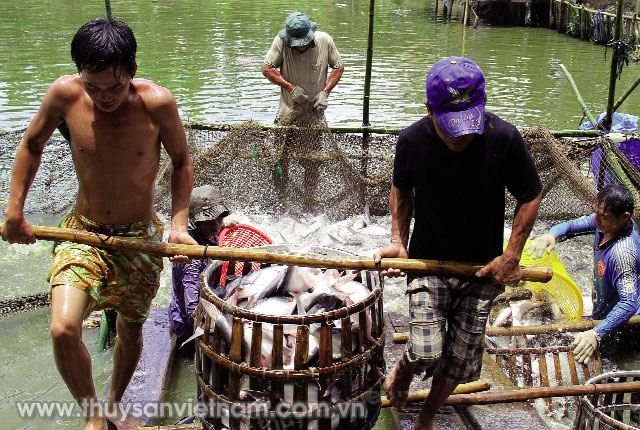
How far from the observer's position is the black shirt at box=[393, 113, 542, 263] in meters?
3.01

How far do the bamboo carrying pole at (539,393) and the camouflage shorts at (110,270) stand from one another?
1.87 meters

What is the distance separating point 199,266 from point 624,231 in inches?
124

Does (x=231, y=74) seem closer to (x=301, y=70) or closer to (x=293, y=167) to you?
(x=301, y=70)

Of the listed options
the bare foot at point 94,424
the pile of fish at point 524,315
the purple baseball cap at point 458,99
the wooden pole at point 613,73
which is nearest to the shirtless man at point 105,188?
the bare foot at point 94,424

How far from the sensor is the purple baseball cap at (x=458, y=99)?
9.48ft

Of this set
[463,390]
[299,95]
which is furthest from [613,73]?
[463,390]

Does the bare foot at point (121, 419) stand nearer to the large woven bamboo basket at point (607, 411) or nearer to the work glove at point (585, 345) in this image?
the large woven bamboo basket at point (607, 411)

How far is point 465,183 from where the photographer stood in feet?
10.0

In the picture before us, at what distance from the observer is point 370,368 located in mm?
3059

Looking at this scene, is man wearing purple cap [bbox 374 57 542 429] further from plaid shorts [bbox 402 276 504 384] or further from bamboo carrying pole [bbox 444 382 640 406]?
bamboo carrying pole [bbox 444 382 640 406]

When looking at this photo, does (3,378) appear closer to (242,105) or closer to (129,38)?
(129,38)

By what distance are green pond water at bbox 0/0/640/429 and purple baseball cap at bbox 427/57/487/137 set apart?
1.95 metres

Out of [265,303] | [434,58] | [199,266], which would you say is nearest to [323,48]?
[199,266]

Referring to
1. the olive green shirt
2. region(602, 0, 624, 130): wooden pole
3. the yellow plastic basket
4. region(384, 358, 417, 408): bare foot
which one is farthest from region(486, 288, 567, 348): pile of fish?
the olive green shirt
